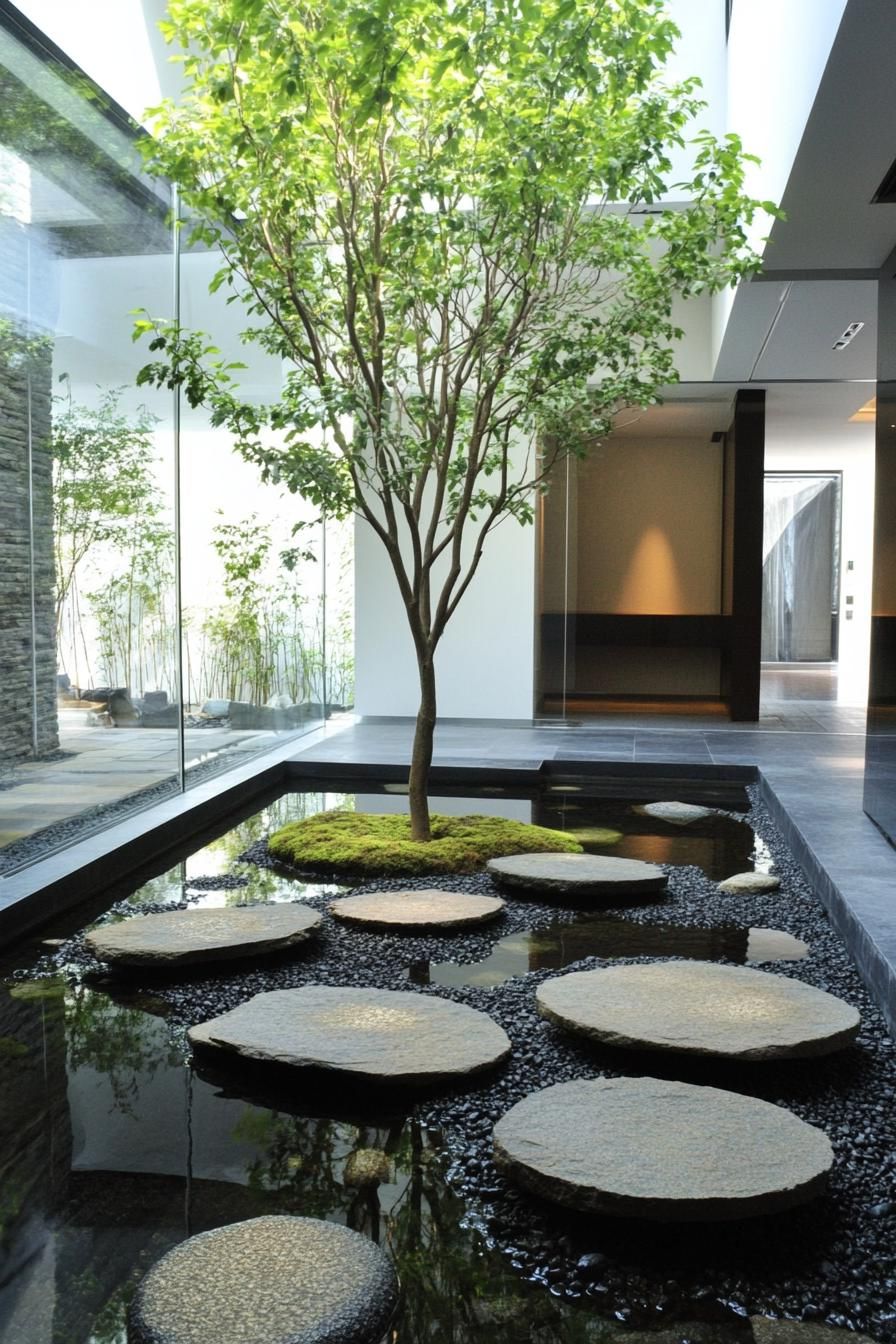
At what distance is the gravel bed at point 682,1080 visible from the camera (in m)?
1.92

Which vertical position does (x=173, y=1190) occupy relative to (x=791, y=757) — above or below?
below

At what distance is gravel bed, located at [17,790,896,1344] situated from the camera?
1915mm

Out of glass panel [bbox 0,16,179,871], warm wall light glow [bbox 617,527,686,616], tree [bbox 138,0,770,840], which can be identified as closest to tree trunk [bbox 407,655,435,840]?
tree [bbox 138,0,770,840]

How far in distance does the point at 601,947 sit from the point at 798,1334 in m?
2.03

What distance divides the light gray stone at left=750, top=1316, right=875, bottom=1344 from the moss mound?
3.06 meters

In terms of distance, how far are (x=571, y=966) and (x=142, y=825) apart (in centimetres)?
232

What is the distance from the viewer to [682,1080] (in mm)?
2783

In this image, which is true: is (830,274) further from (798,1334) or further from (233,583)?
(798,1334)

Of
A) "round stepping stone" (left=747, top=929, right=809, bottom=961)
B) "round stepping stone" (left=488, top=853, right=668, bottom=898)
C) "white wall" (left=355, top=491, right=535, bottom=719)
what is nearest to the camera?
"round stepping stone" (left=747, top=929, right=809, bottom=961)

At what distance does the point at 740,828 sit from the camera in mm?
5793

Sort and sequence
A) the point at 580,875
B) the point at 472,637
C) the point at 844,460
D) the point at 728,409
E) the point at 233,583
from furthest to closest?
1. the point at 844,460
2. the point at 728,409
3. the point at 472,637
4. the point at 233,583
5. the point at 580,875

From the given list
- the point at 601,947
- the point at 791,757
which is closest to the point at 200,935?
the point at 601,947

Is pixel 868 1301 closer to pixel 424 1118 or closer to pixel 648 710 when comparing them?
pixel 424 1118

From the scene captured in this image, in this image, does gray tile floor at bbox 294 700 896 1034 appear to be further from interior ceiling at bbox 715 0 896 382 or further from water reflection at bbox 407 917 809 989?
interior ceiling at bbox 715 0 896 382
